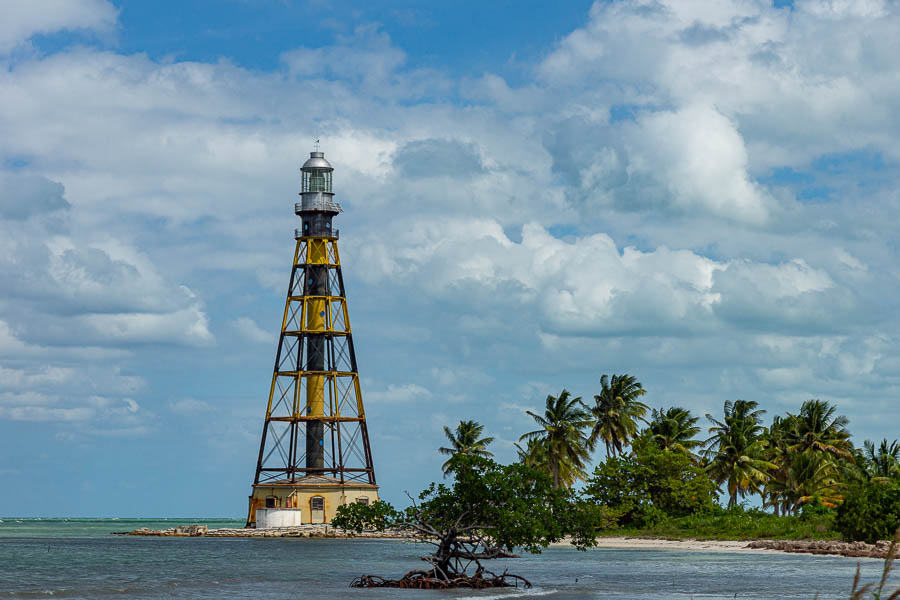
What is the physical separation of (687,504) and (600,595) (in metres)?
46.2

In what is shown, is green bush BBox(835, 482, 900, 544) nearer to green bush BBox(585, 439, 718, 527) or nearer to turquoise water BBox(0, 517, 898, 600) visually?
turquoise water BBox(0, 517, 898, 600)

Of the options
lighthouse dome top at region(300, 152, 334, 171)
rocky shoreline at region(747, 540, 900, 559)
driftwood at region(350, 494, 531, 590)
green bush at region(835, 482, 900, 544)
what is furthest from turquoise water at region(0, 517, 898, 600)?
lighthouse dome top at region(300, 152, 334, 171)

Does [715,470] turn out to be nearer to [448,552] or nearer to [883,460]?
[883,460]

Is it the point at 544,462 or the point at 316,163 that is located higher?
the point at 316,163

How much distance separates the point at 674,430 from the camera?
295 feet

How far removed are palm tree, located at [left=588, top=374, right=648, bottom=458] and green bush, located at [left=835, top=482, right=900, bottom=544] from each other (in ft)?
111

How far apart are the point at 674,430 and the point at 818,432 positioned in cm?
1136

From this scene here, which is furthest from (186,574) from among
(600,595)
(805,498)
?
(805,498)

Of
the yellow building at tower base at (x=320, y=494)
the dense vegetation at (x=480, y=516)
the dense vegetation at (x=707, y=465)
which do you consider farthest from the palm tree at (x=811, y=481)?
the dense vegetation at (x=480, y=516)

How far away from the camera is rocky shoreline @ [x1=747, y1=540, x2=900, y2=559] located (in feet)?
178

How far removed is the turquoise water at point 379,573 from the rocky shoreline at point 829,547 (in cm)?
129

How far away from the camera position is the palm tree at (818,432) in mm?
84438

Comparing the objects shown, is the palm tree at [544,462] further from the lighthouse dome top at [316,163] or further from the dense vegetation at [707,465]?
the lighthouse dome top at [316,163]

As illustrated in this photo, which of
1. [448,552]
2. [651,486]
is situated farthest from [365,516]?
[651,486]
